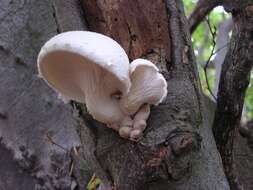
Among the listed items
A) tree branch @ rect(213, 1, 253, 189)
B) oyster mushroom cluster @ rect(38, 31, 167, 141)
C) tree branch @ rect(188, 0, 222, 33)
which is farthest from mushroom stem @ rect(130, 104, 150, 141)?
tree branch @ rect(188, 0, 222, 33)

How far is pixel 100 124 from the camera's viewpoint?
1.33 meters

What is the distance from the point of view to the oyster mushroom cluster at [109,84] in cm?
114

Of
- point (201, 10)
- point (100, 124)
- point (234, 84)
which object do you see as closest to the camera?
point (100, 124)

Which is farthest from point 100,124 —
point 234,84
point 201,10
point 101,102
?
point 201,10

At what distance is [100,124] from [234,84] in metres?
0.63

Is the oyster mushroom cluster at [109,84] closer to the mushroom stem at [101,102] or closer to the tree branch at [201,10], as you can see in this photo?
the mushroom stem at [101,102]

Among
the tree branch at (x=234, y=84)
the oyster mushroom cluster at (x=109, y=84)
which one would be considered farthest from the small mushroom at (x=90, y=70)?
the tree branch at (x=234, y=84)

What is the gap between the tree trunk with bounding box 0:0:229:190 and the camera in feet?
3.98

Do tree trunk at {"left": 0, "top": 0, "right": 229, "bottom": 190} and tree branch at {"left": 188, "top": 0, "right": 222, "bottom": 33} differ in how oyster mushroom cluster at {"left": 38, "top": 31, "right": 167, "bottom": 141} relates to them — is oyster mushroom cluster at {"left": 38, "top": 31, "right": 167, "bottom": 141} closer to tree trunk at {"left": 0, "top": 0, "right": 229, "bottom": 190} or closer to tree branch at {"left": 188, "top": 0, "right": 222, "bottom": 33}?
tree trunk at {"left": 0, "top": 0, "right": 229, "bottom": 190}

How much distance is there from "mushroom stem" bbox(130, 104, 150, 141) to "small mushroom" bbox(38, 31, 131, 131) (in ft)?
0.12

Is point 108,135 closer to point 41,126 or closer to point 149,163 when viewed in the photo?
point 149,163

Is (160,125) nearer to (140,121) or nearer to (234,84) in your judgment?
(140,121)

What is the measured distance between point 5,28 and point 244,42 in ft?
3.78

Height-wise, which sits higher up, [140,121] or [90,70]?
[90,70]
